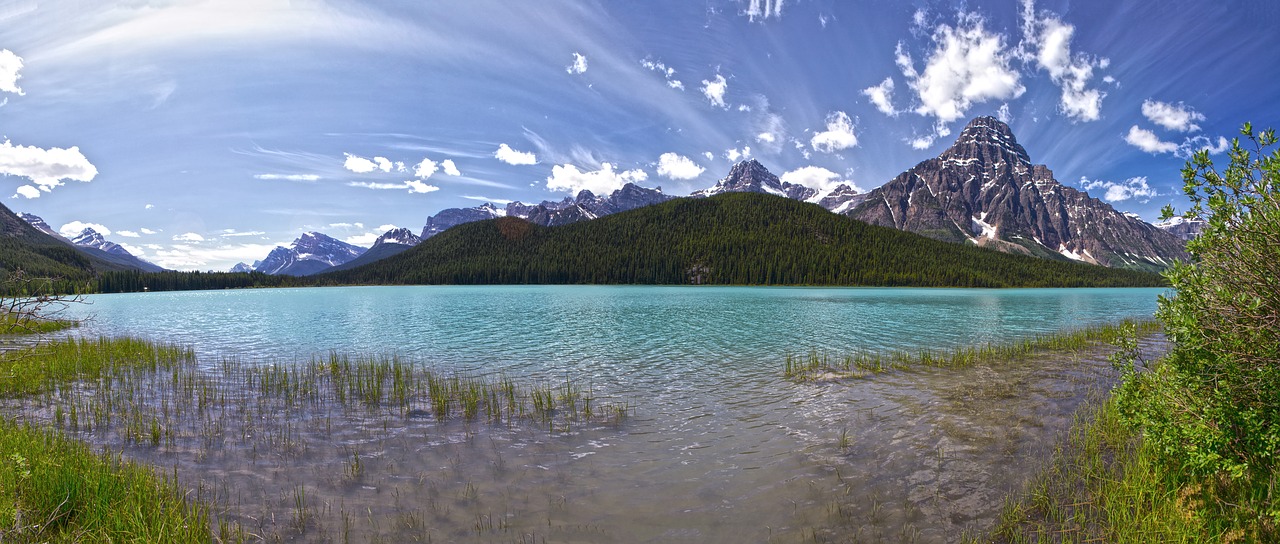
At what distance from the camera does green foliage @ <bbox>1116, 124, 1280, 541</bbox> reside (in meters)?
6.96

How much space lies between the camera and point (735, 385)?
2131 cm

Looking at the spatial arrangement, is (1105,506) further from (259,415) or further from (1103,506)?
(259,415)

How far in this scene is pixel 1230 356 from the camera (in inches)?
290

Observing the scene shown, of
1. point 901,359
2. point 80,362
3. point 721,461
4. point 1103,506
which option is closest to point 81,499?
point 721,461

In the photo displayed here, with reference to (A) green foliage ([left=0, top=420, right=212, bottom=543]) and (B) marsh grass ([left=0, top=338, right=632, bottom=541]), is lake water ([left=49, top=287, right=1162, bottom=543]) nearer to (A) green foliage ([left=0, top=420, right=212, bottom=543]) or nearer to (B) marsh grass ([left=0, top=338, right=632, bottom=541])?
(B) marsh grass ([left=0, top=338, right=632, bottom=541])

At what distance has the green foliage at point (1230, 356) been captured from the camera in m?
6.96

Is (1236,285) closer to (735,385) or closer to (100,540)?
(735,385)

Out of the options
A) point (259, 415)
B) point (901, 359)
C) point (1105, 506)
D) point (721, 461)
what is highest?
point (1105, 506)

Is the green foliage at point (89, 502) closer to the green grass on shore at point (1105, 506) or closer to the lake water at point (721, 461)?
the lake water at point (721, 461)

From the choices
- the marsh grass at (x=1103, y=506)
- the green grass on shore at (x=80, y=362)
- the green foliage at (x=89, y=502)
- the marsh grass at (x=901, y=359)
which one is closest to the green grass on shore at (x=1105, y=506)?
the marsh grass at (x=1103, y=506)

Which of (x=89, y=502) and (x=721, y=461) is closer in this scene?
(x=89, y=502)

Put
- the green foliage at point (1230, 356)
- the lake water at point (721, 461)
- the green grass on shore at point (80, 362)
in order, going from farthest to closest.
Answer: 1. the green grass on shore at point (80, 362)
2. the lake water at point (721, 461)
3. the green foliage at point (1230, 356)

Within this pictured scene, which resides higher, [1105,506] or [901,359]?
[1105,506]

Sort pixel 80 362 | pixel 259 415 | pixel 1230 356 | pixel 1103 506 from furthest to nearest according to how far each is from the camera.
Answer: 1. pixel 80 362
2. pixel 259 415
3. pixel 1103 506
4. pixel 1230 356
